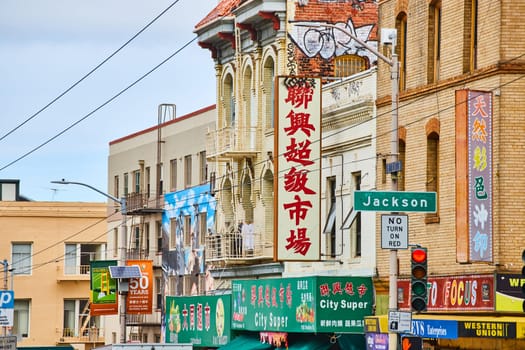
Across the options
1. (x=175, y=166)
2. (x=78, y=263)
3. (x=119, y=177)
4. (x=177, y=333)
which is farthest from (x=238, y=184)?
(x=78, y=263)

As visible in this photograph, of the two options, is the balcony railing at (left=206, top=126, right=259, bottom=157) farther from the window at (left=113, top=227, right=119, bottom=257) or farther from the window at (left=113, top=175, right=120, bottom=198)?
the window at (left=113, top=227, right=119, bottom=257)

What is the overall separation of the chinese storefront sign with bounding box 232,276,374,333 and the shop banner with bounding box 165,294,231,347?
4.91 m

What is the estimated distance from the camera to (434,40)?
117 feet

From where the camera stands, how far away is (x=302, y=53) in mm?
46000

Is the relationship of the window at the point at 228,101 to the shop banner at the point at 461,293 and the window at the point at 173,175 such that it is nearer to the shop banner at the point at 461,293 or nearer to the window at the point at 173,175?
the window at the point at 173,175

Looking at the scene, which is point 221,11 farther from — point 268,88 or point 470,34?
point 470,34

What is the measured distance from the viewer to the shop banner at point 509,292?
31047mm

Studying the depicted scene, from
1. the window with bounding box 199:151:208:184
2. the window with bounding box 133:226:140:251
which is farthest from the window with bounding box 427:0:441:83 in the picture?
the window with bounding box 133:226:140:251

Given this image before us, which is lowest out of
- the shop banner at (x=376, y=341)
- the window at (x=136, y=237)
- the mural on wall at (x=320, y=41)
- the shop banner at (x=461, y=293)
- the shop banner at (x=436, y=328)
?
the shop banner at (x=376, y=341)

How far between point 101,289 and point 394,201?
30.8 meters

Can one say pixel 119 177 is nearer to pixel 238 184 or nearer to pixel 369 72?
pixel 238 184

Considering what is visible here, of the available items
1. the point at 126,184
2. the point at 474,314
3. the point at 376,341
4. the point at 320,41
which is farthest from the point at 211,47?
the point at 474,314

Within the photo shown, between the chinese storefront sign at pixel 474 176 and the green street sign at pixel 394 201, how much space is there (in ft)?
11.2

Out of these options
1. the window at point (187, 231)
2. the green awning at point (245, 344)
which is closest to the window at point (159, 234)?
the window at point (187, 231)
